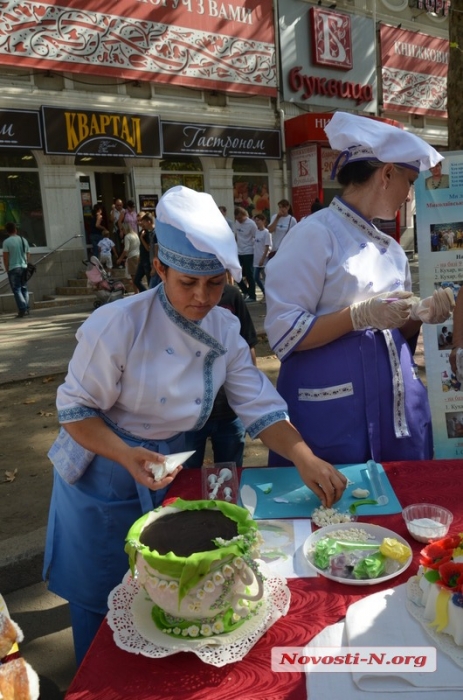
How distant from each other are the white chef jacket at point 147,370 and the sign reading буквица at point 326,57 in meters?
14.4

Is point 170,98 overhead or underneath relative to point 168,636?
overhead

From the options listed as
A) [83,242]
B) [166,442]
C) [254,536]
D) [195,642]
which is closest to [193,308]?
[166,442]

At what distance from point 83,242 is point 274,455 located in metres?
10.7

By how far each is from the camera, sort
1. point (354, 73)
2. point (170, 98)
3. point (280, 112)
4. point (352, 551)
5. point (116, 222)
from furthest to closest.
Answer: point (354, 73) → point (280, 112) → point (170, 98) → point (116, 222) → point (352, 551)

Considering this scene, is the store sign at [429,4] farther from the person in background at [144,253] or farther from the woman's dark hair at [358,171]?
the woman's dark hair at [358,171]

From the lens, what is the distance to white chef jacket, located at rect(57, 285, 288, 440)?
1.47m

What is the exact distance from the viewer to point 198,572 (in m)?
0.98

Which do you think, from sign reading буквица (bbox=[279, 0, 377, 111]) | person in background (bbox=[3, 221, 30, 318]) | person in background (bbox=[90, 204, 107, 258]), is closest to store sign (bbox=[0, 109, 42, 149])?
person in background (bbox=[90, 204, 107, 258])

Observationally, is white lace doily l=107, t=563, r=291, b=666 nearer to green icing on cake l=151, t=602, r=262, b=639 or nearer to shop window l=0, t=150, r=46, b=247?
green icing on cake l=151, t=602, r=262, b=639

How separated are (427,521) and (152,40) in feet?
42.0

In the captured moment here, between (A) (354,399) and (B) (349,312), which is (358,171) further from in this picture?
(A) (354,399)

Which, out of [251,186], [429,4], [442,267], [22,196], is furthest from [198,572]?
[429,4]

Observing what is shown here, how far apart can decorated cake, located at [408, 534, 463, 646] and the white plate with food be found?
0.08 metres

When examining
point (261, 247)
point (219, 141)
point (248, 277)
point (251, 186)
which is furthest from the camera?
point (251, 186)
